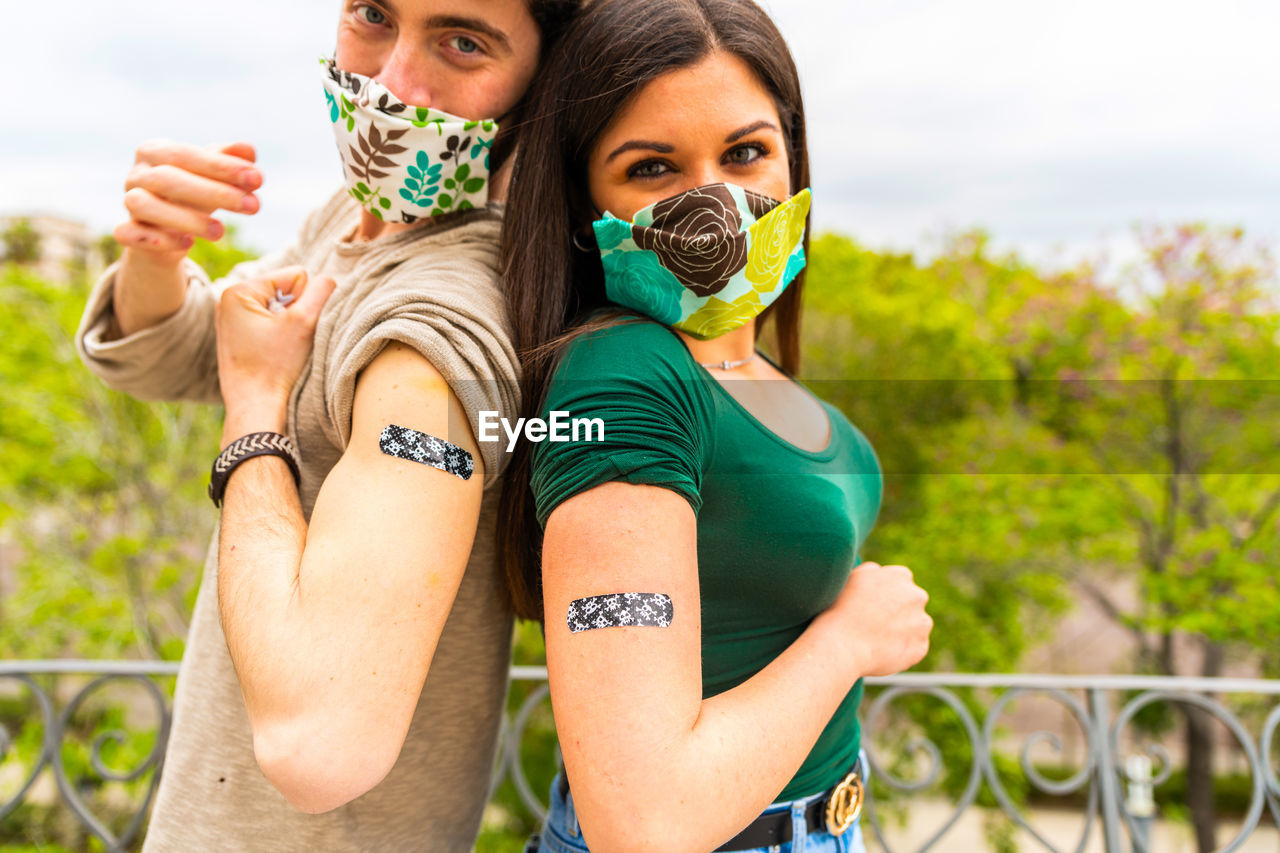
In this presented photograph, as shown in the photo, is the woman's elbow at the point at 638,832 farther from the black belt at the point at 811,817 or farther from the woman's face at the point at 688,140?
the woman's face at the point at 688,140

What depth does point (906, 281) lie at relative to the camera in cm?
1652

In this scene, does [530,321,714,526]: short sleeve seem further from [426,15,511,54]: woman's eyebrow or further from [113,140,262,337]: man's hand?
[113,140,262,337]: man's hand

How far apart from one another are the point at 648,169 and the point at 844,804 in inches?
46.4

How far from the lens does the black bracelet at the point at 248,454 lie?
1307mm

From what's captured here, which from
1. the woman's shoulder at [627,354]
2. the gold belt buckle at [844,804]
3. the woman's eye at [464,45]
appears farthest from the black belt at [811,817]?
the woman's eye at [464,45]

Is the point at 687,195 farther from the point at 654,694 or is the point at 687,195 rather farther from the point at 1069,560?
the point at 1069,560

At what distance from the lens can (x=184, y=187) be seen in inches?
57.9

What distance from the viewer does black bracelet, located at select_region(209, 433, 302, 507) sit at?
4.29ft

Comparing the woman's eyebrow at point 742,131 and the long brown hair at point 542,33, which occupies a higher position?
the long brown hair at point 542,33

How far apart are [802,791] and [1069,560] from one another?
12.6 meters

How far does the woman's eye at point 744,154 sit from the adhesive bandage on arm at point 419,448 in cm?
67

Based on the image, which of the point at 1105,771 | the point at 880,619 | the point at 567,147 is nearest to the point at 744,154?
the point at 567,147

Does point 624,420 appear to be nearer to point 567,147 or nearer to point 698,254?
point 698,254

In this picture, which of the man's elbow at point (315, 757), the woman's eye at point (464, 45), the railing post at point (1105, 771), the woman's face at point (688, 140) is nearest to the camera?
the man's elbow at point (315, 757)
